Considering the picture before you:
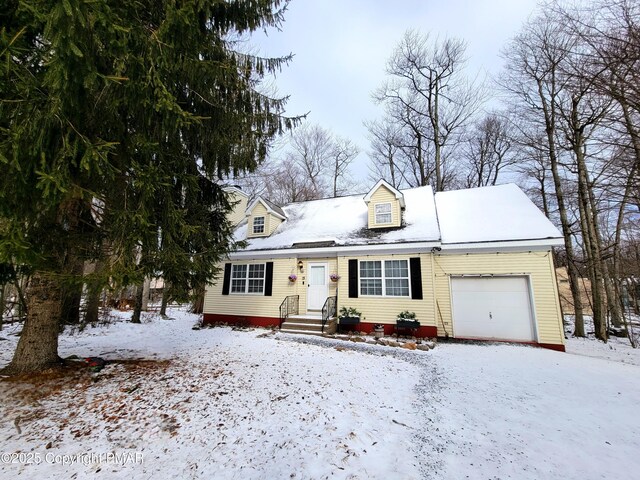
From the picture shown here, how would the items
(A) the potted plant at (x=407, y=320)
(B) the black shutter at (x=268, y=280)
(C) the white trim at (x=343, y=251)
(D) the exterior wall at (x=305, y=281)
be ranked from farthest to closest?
(B) the black shutter at (x=268, y=280), (D) the exterior wall at (x=305, y=281), (C) the white trim at (x=343, y=251), (A) the potted plant at (x=407, y=320)

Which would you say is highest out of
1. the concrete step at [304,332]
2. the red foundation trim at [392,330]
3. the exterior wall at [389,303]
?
the exterior wall at [389,303]

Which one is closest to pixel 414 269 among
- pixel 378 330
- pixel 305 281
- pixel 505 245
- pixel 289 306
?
pixel 378 330

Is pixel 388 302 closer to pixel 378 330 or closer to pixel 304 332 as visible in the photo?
pixel 378 330

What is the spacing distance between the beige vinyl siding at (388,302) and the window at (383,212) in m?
1.80

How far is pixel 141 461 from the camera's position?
9.31 feet

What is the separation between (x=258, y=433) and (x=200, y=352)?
4.27 m

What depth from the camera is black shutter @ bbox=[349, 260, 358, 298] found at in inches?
417

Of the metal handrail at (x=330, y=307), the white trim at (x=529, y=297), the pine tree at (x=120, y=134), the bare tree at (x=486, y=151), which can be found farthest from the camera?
the bare tree at (x=486, y=151)

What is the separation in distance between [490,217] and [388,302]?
5221 millimetres

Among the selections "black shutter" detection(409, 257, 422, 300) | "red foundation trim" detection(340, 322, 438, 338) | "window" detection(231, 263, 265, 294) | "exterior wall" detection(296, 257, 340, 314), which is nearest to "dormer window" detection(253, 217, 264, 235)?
"window" detection(231, 263, 265, 294)

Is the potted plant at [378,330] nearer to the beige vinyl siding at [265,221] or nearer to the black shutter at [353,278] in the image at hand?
the black shutter at [353,278]

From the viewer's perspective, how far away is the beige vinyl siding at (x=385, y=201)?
1126cm

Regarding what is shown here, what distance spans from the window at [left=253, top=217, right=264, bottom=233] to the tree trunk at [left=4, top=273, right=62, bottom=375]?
9.04 m

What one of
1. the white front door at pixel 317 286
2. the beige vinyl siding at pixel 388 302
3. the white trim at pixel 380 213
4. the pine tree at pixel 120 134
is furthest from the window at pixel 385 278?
the pine tree at pixel 120 134
